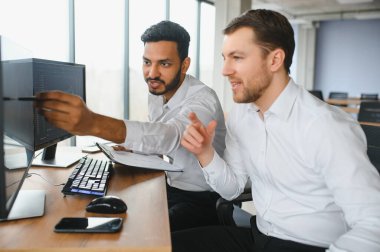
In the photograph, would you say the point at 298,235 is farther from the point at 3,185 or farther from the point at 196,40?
the point at 196,40

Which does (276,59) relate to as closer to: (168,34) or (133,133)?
(133,133)

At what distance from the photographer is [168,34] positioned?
1860mm

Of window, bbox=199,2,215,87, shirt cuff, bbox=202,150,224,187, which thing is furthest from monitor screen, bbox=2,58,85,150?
window, bbox=199,2,215,87

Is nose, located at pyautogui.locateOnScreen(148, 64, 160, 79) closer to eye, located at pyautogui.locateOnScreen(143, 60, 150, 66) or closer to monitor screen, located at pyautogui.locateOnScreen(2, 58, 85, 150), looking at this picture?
eye, located at pyautogui.locateOnScreen(143, 60, 150, 66)

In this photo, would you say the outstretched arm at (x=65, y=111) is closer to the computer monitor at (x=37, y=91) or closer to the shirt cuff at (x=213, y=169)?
the computer monitor at (x=37, y=91)

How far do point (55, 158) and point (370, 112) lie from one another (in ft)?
10.7

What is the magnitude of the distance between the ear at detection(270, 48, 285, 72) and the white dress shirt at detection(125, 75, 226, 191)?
1.48 feet

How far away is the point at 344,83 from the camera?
425 inches

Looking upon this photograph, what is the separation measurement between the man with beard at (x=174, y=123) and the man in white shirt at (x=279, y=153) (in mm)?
156

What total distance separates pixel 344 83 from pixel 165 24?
10133mm

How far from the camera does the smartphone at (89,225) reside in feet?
3.08

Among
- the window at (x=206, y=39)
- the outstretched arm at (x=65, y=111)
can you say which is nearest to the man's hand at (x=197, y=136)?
the outstretched arm at (x=65, y=111)

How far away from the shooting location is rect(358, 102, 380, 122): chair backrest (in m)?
3.76

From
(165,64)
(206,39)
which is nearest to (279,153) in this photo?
(165,64)
